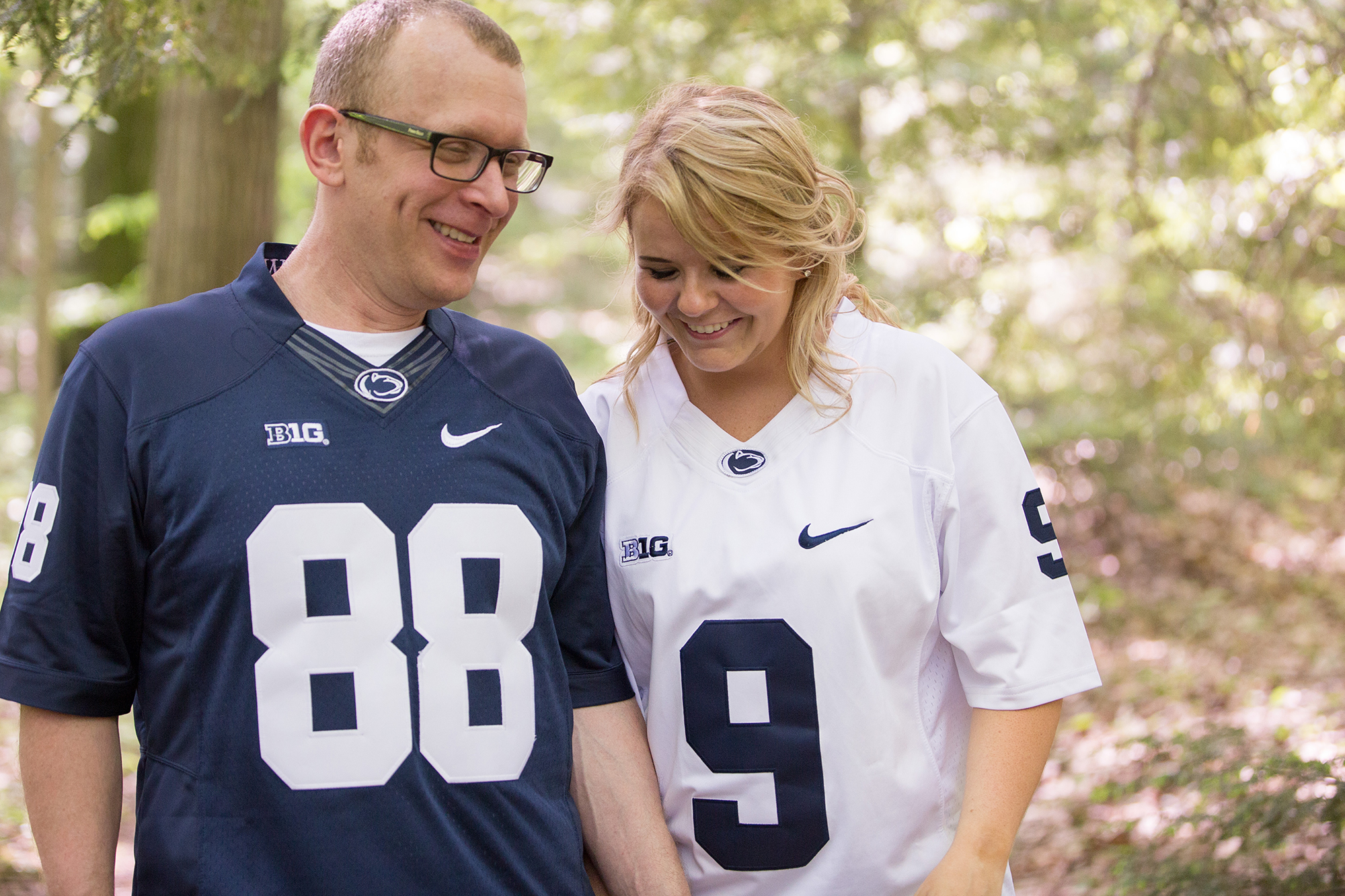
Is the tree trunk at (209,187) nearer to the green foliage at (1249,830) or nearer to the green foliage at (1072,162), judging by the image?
the green foliage at (1072,162)

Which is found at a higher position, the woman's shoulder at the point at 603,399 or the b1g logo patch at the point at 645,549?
the woman's shoulder at the point at 603,399

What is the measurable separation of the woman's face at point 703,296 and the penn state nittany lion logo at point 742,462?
0.18m

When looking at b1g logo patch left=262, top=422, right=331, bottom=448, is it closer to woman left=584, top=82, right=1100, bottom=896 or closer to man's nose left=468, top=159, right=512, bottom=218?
man's nose left=468, top=159, right=512, bottom=218

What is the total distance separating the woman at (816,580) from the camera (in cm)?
208

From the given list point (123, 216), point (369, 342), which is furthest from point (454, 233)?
point (123, 216)

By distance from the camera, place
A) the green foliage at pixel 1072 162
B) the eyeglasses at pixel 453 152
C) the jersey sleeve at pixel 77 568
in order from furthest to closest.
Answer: the green foliage at pixel 1072 162 → the eyeglasses at pixel 453 152 → the jersey sleeve at pixel 77 568

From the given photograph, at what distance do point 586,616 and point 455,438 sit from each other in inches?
19.2

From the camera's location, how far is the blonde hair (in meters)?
2.15

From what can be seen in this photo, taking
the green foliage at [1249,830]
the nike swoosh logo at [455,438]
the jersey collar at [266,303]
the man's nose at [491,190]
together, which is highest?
the man's nose at [491,190]

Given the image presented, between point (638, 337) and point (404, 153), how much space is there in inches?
28.9

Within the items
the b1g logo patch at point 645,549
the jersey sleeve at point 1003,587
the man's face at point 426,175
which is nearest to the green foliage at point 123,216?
the man's face at point 426,175

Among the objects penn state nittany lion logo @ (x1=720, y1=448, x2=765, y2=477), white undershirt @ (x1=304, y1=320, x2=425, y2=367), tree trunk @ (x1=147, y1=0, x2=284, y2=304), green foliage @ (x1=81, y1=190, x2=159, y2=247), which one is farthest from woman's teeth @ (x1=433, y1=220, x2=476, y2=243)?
green foliage @ (x1=81, y1=190, x2=159, y2=247)

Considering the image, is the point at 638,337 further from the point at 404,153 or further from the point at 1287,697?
the point at 1287,697

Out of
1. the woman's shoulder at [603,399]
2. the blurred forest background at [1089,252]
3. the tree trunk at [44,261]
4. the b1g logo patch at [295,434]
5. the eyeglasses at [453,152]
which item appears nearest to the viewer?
the b1g logo patch at [295,434]
